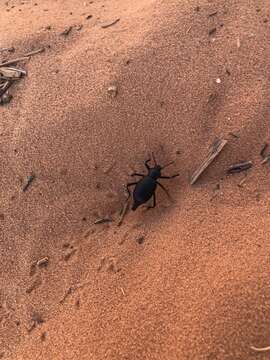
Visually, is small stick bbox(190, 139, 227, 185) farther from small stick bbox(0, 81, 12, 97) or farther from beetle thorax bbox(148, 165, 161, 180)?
small stick bbox(0, 81, 12, 97)

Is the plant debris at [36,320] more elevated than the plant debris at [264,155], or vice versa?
the plant debris at [264,155]

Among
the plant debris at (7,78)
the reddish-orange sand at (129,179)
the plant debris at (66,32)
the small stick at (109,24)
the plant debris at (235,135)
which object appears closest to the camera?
the reddish-orange sand at (129,179)

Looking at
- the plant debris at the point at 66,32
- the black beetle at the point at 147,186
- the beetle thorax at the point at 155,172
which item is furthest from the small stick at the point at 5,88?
the beetle thorax at the point at 155,172

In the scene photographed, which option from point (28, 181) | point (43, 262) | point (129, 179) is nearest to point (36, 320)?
point (43, 262)

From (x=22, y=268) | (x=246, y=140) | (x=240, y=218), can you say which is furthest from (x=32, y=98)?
(x=240, y=218)

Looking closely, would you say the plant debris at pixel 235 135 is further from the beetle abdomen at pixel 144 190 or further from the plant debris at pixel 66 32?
the plant debris at pixel 66 32

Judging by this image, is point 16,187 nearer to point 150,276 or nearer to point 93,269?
point 93,269
